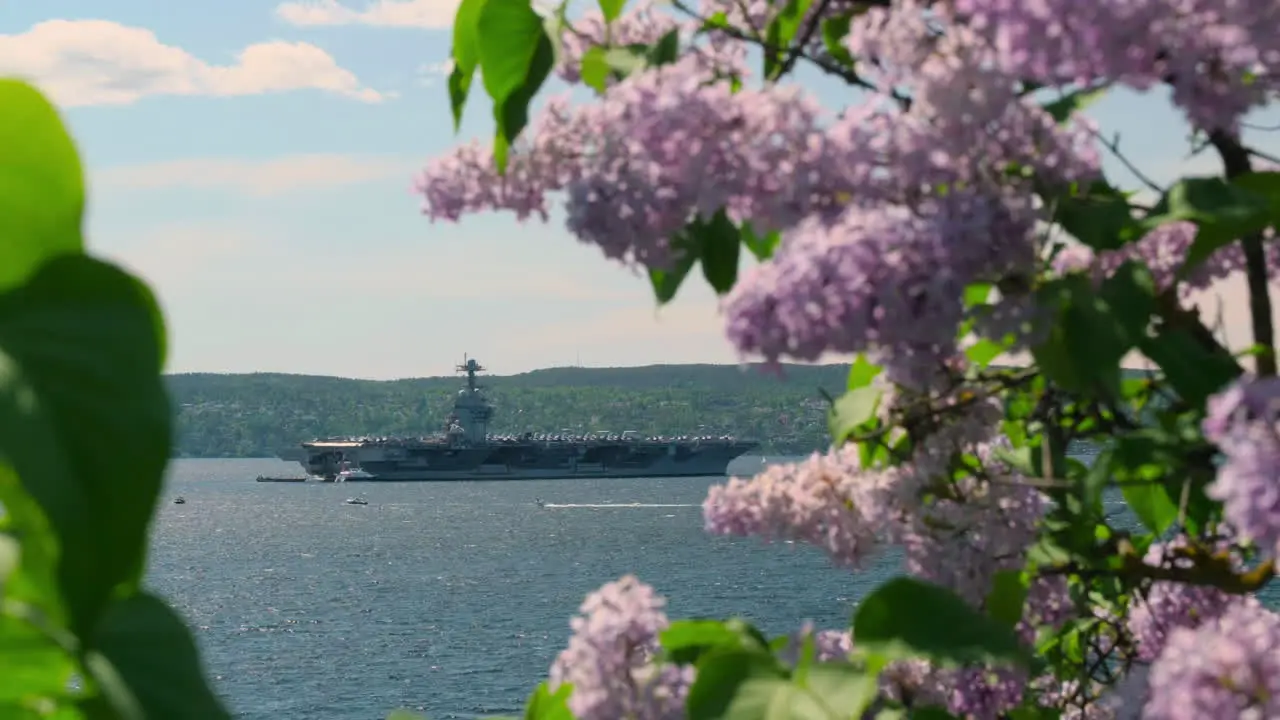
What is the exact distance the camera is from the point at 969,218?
4.28 ft

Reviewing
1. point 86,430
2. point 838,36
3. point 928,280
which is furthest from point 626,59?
point 86,430

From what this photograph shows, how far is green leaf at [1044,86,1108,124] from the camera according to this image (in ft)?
4.82

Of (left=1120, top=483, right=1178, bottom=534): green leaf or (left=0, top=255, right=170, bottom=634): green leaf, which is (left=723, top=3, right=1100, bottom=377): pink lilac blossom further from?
(left=1120, top=483, right=1178, bottom=534): green leaf

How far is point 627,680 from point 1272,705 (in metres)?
0.71

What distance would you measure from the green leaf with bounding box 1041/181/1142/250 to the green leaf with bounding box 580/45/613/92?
27.6 inches

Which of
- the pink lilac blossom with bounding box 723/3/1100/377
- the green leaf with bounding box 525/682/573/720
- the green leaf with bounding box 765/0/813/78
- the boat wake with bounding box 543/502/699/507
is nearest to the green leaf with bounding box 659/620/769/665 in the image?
the green leaf with bounding box 525/682/573/720

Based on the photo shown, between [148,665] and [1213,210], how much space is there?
106cm

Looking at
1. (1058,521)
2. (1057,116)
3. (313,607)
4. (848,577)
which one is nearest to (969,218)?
(1057,116)

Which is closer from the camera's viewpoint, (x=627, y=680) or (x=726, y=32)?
(x=627, y=680)

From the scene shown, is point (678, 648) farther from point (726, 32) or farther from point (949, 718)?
point (726, 32)

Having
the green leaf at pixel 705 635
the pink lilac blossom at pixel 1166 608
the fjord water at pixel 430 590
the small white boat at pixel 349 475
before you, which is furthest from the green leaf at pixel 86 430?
the small white boat at pixel 349 475

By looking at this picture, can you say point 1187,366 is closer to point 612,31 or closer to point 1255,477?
point 1255,477

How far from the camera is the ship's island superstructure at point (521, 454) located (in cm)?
15200

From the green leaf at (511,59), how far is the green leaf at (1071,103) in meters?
0.65
